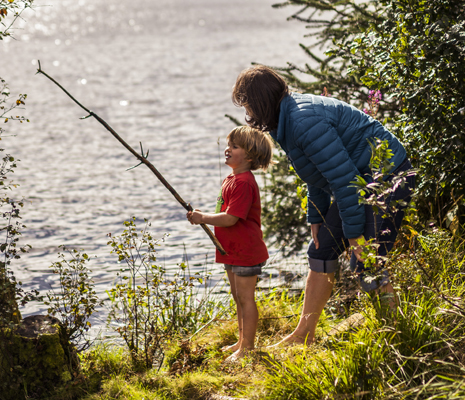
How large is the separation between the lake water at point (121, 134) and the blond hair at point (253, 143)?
1390mm

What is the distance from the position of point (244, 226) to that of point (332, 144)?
3.18 ft

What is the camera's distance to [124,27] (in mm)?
46125

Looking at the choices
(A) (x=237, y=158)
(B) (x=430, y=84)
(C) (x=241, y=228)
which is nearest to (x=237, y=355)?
(C) (x=241, y=228)

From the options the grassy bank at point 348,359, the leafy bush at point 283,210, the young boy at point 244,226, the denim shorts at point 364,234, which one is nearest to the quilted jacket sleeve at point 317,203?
the denim shorts at point 364,234

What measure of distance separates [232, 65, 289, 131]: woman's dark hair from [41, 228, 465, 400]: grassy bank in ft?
3.63

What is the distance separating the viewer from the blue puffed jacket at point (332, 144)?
3.22m

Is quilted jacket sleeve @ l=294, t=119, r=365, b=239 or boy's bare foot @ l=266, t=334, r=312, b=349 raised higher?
quilted jacket sleeve @ l=294, t=119, r=365, b=239

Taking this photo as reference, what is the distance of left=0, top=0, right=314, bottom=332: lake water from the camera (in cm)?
769

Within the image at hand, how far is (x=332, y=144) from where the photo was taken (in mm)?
3213

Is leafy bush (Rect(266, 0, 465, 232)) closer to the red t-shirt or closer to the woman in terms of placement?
the woman

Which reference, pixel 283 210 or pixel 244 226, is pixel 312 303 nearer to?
pixel 244 226

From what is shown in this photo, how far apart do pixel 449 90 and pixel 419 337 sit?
6.54ft

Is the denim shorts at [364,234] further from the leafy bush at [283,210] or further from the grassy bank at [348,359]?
the leafy bush at [283,210]

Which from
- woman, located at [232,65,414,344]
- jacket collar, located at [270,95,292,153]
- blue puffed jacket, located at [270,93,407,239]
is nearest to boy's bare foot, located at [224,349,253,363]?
woman, located at [232,65,414,344]
